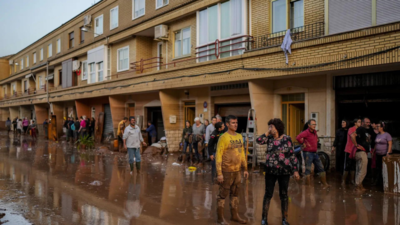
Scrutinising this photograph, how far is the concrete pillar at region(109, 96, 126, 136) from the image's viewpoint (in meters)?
21.6

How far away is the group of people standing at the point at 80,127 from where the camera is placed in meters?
23.2

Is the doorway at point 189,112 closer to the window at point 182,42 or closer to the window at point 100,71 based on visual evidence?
the window at point 182,42

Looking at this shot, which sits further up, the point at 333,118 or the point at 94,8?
the point at 94,8

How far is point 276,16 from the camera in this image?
12258 millimetres

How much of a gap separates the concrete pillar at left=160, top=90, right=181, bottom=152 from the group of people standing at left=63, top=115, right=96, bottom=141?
8.61 metres

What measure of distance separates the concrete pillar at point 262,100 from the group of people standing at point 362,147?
3.11m

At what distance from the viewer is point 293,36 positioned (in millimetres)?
11609

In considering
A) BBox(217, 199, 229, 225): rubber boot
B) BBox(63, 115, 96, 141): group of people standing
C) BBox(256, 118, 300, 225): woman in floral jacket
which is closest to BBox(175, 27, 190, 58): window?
BBox(63, 115, 96, 141): group of people standing

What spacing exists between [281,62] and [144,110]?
11.3m

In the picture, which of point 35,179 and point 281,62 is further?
point 281,62

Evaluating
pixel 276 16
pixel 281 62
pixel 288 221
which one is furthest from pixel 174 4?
pixel 288 221

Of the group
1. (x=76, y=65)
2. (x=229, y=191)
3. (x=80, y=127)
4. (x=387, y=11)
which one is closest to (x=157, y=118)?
(x=80, y=127)

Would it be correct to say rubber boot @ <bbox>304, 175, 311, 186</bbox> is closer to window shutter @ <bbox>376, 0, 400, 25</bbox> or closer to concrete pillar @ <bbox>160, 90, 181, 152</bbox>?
window shutter @ <bbox>376, 0, 400, 25</bbox>

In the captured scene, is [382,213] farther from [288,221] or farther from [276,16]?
[276,16]
